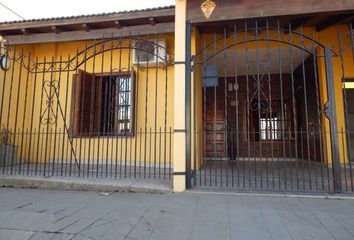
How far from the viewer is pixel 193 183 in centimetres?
407

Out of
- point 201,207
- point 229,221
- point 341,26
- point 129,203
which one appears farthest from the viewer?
point 341,26

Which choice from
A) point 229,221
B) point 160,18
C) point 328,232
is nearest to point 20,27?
point 160,18

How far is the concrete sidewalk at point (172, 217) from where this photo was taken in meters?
2.40

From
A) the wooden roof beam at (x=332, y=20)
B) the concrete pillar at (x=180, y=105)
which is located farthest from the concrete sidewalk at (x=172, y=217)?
the wooden roof beam at (x=332, y=20)

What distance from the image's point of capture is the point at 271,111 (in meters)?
6.93

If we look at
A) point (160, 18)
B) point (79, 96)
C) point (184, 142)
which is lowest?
point (184, 142)

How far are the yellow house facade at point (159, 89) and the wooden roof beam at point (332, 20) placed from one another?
0.08 ft

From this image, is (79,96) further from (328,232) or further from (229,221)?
(328,232)

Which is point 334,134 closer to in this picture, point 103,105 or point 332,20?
point 332,20

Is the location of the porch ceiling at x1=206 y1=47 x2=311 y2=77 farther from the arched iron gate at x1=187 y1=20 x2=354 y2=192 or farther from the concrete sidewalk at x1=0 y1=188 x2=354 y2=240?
the concrete sidewalk at x1=0 y1=188 x2=354 y2=240

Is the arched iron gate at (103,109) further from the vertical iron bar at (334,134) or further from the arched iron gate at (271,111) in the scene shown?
the vertical iron bar at (334,134)

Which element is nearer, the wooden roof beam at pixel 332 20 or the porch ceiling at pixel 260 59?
the wooden roof beam at pixel 332 20

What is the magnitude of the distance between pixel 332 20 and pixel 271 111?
259cm

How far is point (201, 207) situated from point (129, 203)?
3.17ft
